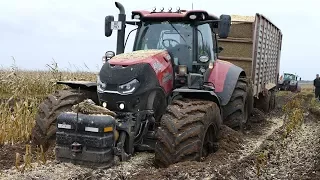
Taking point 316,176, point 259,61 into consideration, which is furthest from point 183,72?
→ point 259,61

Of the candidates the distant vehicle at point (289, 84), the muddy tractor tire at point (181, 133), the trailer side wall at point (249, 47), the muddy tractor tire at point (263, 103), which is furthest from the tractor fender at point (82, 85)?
the distant vehicle at point (289, 84)

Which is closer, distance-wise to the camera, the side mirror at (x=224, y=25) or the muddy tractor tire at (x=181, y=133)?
the muddy tractor tire at (x=181, y=133)

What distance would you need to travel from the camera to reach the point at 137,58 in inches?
250

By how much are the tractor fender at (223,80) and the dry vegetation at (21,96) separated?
3.23 metres

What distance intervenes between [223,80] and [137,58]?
68.2 inches

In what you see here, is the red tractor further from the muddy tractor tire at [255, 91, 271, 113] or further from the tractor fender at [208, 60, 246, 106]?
the muddy tractor tire at [255, 91, 271, 113]

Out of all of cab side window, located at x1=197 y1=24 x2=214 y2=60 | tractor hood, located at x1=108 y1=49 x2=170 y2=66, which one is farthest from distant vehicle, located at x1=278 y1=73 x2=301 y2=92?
tractor hood, located at x1=108 y1=49 x2=170 y2=66

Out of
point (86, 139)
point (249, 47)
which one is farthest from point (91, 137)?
point (249, 47)

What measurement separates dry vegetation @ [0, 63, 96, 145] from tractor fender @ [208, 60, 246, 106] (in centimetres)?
323

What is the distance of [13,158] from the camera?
6.16 metres

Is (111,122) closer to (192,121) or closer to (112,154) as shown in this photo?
(112,154)

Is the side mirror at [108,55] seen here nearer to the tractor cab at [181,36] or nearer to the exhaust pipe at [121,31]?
the tractor cab at [181,36]

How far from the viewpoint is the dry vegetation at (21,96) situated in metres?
7.67

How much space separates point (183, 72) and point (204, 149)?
1.26m
